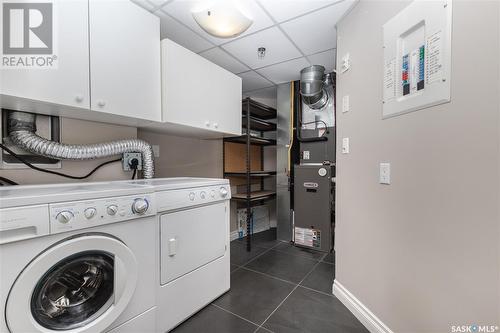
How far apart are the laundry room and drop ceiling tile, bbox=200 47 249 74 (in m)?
0.07

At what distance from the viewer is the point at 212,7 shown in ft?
4.05

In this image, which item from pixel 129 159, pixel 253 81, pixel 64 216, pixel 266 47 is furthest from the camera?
pixel 253 81

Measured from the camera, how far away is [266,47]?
2.06 metres

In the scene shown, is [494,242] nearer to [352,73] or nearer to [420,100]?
[420,100]

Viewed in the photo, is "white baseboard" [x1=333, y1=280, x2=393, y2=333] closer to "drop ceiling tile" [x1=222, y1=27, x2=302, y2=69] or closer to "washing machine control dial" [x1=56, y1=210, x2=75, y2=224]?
"washing machine control dial" [x1=56, y1=210, x2=75, y2=224]

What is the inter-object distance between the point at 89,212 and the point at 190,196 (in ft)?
1.89

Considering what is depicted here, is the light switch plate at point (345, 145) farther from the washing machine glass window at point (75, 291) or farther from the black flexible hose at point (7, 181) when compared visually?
the black flexible hose at point (7, 181)

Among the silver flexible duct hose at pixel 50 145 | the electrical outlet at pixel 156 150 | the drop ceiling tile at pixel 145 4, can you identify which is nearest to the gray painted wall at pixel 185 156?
the electrical outlet at pixel 156 150

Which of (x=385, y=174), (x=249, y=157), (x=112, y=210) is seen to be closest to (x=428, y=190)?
(x=385, y=174)

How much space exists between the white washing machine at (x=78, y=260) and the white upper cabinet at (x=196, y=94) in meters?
0.80

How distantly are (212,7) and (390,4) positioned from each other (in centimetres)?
103

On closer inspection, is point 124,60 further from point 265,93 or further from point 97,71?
point 265,93

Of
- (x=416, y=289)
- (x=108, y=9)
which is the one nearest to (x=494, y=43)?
(x=416, y=289)

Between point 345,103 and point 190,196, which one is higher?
point 345,103
